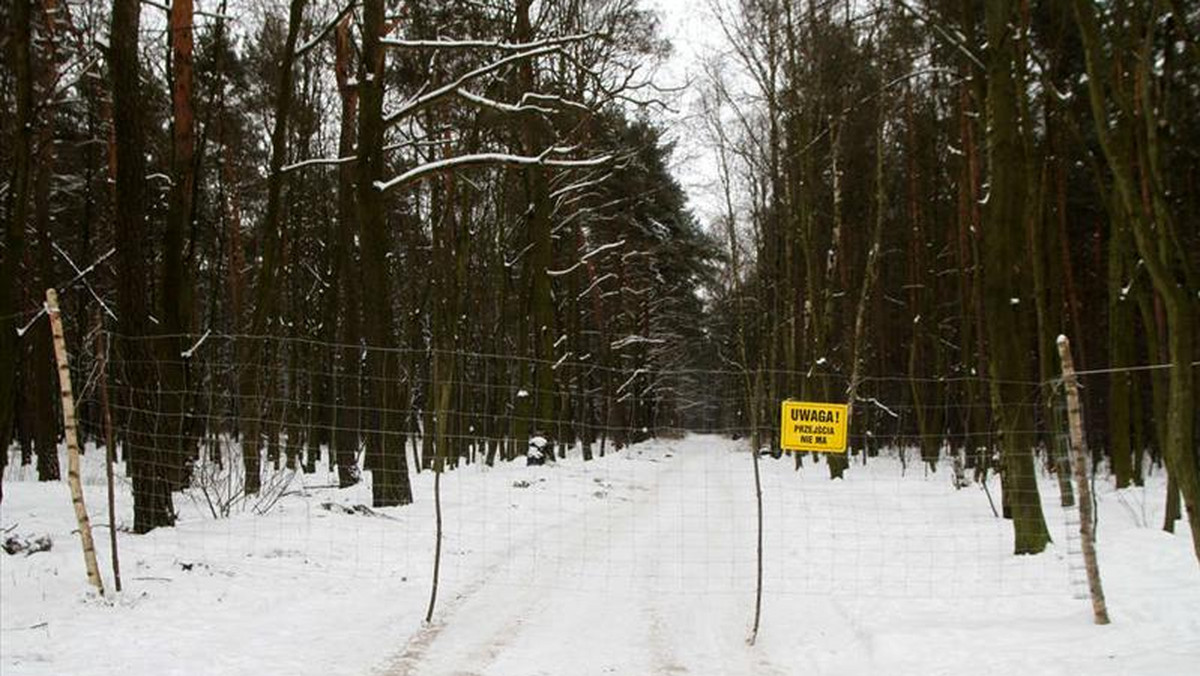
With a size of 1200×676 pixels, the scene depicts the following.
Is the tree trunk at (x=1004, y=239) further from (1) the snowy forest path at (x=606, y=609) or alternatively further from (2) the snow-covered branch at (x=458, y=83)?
(2) the snow-covered branch at (x=458, y=83)

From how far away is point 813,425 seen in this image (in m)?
7.76

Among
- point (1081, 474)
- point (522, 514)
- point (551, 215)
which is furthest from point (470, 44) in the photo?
point (551, 215)

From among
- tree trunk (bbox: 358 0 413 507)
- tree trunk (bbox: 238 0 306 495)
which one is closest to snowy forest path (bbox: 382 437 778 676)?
tree trunk (bbox: 358 0 413 507)

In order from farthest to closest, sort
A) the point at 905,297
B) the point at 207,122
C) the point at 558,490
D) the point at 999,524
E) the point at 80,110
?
the point at 905,297, the point at 80,110, the point at 558,490, the point at 207,122, the point at 999,524

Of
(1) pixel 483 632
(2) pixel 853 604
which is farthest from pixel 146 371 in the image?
(2) pixel 853 604

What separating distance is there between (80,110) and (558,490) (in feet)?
49.1

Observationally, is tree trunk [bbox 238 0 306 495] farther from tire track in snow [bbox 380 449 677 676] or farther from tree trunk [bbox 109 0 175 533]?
tire track in snow [bbox 380 449 677 676]

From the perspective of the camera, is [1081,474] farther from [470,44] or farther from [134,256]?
[134,256]

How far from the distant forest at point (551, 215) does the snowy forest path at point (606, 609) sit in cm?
173

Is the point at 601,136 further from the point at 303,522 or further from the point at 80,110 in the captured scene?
the point at 303,522

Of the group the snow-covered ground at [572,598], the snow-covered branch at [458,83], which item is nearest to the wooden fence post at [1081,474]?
the snow-covered ground at [572,598]

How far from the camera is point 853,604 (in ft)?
25.2

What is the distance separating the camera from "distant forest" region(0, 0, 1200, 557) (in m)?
9.45

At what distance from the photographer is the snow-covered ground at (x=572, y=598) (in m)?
5.70
